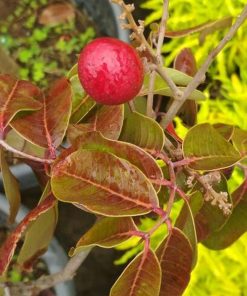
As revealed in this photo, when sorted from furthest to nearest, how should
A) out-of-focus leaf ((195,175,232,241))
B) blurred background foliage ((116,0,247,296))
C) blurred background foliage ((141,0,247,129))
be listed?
1. blurred background foliage ((141,0,247,129))
2. blurred background foliage ((116,0,247,296))
3. out-of-focus leaf ((195,175,232,241))

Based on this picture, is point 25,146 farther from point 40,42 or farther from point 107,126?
point 40,42

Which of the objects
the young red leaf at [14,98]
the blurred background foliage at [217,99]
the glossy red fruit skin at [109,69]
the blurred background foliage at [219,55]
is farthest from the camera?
the blurred background foliage at [219,55]

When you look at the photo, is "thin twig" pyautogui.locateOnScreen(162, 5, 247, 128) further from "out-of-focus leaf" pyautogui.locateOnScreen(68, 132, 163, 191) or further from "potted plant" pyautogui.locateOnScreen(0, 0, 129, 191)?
"potted plant" pyautogui.locateOnScreen(0, 0, 129, 191)

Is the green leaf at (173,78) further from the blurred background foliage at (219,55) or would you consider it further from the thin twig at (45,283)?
the blurred background foliage at (219,55)

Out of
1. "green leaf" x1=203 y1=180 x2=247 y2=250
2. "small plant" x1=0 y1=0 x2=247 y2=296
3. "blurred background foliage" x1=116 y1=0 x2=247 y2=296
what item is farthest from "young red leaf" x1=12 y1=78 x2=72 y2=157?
"blurred background foliage" x1=116 y1=0 x2=247 y2=296

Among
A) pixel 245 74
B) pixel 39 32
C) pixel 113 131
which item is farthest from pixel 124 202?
pixel 39 32

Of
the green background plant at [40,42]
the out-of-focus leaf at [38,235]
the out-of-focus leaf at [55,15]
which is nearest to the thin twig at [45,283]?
the out-of-focus leaf at [38,235]

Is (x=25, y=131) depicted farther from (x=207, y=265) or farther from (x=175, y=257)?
(x=207, y=265)
